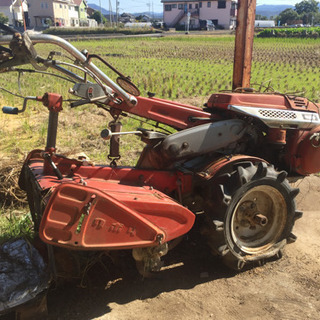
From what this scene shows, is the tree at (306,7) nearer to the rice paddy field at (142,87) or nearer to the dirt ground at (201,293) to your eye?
the rice paddy field at (142,87)

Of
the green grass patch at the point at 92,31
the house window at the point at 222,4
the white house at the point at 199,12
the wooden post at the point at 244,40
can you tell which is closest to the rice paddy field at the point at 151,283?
the wooden post at the point at 244,40

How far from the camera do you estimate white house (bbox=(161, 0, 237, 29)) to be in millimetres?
66000

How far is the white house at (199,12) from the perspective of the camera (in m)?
66.0

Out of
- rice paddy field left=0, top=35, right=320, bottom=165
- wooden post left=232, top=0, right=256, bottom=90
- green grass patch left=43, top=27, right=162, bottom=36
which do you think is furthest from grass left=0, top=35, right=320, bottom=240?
green grass patch left=43, top=27, right=162, bottom=36

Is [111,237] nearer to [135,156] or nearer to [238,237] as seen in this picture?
[238,237]

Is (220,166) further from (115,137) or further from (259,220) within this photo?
(115,137)

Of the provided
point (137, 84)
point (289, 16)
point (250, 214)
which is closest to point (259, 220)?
point (250, 214)

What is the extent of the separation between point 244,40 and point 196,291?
320cm

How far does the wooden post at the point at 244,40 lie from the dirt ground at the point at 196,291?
92.7 inches

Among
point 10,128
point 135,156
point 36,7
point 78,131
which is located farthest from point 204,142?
point 36,7

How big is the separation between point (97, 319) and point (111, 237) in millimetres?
631

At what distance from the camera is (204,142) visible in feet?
10.9

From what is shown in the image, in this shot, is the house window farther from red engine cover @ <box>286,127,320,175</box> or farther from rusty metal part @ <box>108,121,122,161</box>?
rusty metal part @ <box>108,121,122,161</box>

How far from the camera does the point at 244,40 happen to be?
4832 millimetres
